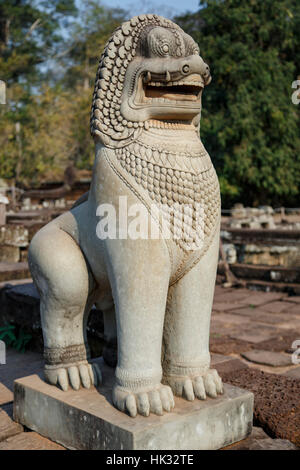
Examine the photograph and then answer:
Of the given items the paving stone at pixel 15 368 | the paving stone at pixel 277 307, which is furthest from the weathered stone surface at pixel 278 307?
the paving stone at pixel 15 368

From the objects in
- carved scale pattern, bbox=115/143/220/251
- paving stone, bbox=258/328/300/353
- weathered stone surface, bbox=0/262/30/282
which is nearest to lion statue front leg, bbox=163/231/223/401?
carved scale pattern, bbox=115/143/220/251

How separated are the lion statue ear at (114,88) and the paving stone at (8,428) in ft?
4.04

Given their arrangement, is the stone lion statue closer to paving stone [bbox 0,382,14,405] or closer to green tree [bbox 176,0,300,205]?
paving stone [bbox 0,382,14,405]

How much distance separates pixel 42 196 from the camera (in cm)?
1894

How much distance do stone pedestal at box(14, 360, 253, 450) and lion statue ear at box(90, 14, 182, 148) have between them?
98cm

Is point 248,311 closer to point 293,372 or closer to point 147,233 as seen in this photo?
point 293,372

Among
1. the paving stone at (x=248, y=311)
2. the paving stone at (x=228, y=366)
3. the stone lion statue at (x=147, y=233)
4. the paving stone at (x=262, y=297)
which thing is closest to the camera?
the stone lion statue at (x=147, y=233)

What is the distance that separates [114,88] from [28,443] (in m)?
1.41

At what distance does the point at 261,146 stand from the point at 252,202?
2.64 metres

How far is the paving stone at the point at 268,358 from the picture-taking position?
3318 mm

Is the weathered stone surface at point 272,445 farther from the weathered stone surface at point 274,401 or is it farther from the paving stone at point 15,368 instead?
the paving stone at point 15,368

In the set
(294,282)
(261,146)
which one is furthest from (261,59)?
(294,282)

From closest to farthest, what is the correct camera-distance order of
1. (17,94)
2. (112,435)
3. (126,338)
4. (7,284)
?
(112,435) → (126,338) → (7,284) → (17,94)
